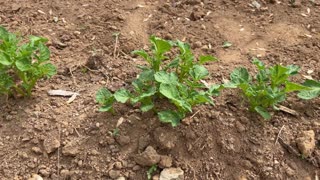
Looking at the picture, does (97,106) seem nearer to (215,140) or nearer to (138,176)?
(138,176)

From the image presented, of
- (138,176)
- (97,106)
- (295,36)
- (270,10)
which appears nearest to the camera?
(138,176)

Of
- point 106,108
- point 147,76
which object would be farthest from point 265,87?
point 106,108

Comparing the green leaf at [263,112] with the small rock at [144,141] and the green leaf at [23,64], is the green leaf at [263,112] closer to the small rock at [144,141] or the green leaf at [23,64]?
the small rock at [144,141]

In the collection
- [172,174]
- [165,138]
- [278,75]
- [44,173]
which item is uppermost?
[278,75]

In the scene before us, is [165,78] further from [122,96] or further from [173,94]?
[122,96]

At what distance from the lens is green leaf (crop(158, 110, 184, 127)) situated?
6.98 ft

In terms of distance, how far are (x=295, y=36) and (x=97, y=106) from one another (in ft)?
4.83

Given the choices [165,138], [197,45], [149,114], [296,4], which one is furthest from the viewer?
[296,4]

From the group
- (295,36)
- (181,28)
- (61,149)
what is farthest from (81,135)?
(295,36)

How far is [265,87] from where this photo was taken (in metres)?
2.24

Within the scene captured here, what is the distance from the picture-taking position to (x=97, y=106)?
243cm

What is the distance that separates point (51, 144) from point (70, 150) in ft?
0.39

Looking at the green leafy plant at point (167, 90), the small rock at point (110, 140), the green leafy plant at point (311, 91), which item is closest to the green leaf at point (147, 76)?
the green leafy plant at point (167, 90)

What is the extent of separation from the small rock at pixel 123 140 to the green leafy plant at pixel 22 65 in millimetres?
550
